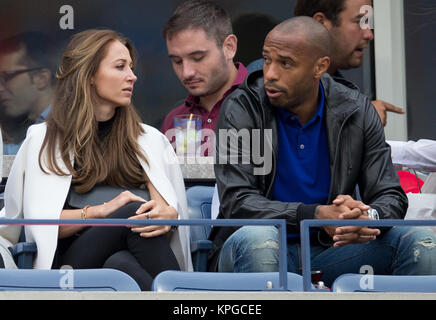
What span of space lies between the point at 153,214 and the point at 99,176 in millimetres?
283

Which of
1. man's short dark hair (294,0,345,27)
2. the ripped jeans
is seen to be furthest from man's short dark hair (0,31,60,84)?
the ripped jeans

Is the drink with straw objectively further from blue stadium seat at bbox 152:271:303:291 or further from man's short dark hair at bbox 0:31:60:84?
man's short dark hair at bbox 0:31:60:84

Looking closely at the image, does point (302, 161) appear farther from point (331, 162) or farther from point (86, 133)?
point (86, 133)

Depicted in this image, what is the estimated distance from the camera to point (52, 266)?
3.73 meters

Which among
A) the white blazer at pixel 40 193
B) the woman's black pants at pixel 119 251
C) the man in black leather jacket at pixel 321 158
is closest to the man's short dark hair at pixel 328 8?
the man in black leather jacket at pixel 321 158

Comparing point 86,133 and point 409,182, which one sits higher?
point 86,133

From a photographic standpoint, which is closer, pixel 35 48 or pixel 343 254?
pixel 343 254

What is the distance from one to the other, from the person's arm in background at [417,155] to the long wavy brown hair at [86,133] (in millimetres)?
1125

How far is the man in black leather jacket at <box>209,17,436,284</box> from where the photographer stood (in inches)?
145

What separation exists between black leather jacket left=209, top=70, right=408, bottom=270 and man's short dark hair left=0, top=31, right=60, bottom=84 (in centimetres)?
299

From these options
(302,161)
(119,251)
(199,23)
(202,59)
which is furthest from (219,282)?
(199,23)

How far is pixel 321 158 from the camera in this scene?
4.01m

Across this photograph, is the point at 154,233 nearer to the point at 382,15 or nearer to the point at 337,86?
the point at 337,86
